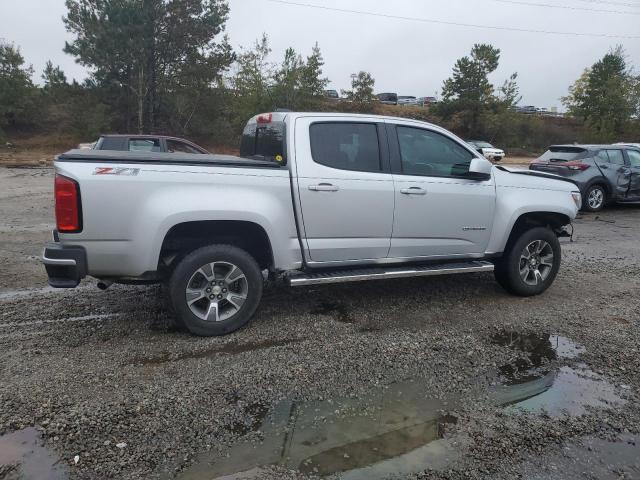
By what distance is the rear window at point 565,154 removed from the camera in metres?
12.9

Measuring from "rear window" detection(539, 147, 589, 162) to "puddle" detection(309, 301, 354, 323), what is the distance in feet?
33.1

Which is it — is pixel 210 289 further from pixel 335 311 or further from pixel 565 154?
pixel 565 154

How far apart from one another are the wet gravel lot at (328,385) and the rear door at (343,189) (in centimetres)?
77

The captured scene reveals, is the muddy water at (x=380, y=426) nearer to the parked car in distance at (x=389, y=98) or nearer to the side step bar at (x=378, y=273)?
the side step bar at (x=378, y=273)

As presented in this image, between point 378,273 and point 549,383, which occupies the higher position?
point 378,273

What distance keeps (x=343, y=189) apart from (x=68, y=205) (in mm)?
2297

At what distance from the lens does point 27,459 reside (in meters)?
2.81

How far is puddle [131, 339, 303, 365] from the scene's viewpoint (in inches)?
160

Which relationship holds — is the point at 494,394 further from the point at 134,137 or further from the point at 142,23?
the point at 142,23

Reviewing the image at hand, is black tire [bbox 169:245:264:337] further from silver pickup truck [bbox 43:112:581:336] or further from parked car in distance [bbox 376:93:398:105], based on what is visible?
parked car in distance [bbox 376:93:398:105]

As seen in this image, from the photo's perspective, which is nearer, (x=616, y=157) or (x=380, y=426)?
(x=380, y=426)

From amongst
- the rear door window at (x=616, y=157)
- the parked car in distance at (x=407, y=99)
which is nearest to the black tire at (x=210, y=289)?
the rear door window at (x=616, y=157)

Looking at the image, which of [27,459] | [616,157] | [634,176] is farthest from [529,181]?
[634,176]

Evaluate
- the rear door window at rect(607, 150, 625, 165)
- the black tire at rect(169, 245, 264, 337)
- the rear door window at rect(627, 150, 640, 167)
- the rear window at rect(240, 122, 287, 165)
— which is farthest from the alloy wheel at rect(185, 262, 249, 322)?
the rear door window at rect(627, 150, 640, 167)
